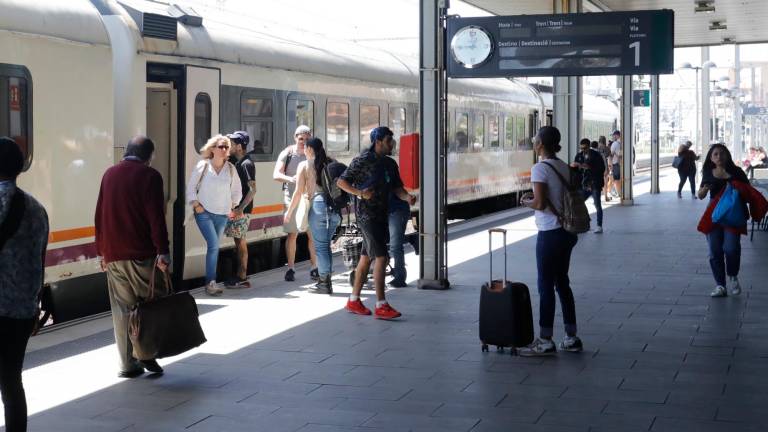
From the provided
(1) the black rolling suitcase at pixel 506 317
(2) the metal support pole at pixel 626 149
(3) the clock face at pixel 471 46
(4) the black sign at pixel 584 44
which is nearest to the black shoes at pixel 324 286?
(3) the clock face at pixel 471 46

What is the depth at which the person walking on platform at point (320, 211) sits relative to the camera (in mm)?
11695

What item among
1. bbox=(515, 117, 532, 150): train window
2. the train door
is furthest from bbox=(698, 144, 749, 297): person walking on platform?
bbox=(515, 117, 532, 150): train window

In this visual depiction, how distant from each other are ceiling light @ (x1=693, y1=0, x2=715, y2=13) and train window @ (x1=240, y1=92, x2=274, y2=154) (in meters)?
11.0

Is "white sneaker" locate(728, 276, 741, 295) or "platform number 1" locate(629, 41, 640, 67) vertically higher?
"platform number 1" locate(629, 41, 640, 67)

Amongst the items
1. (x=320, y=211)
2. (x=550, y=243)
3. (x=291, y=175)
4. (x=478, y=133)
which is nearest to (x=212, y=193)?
(x=320, y=211)

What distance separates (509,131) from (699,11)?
5.33 m

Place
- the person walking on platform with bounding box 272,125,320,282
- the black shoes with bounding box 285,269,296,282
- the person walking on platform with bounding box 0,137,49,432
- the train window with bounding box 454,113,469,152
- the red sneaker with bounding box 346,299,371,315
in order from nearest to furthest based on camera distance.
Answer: the person walking on platform with bounding box 0,137,49,432
the red sneaker with bounding box 346,299,371,315
the person walking on platform with bounding box 272,125,320,282
the black shoes with bounding box 285,269,296,282
the train window with bounding box 454,113,469,152

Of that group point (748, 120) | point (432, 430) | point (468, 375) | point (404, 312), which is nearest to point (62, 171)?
point (404, 312)

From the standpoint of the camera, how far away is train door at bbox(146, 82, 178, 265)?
39.4 ft

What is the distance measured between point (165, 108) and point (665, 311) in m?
5.42

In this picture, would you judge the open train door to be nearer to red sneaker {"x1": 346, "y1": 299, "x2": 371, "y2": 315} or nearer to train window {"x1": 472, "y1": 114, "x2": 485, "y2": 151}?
red sneaker {"x1": 346, "y1": 299, "x2": 371, "y2": 315}

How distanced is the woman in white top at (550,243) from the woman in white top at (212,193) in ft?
13.2

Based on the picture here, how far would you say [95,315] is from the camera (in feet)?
33.9

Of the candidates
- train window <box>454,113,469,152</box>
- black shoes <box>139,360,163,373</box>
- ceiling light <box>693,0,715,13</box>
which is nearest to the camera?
black shoes <box>139,360,163,373</box>
